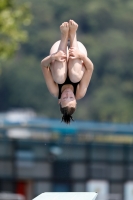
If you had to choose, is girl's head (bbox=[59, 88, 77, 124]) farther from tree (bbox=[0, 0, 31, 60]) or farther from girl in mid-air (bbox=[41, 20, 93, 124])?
tree (bbox=[0, 0, 31, 60])

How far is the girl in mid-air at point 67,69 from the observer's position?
1445cm

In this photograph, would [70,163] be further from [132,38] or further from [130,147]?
[132,38]

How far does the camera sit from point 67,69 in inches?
576

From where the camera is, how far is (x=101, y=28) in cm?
12788

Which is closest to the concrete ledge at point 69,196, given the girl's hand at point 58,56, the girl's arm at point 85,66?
the girl's arm at point 85,66

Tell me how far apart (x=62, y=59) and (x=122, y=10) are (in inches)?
4719

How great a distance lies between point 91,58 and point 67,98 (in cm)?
10075

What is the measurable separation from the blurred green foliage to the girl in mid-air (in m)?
82.0

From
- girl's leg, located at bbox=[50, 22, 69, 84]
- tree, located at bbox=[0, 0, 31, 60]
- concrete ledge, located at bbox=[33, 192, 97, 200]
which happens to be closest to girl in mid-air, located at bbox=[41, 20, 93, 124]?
girl's leg, located at bbox=[50, 22, 69, 84]

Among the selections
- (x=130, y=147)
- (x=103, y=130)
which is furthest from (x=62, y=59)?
(x=103, y=130)

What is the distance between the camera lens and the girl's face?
14.4 m

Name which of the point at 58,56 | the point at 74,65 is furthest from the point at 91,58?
the point at 58,56

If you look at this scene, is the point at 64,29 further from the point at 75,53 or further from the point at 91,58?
the point at 91,58

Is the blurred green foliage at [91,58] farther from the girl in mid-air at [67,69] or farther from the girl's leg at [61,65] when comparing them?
the girl's leg at [61,65]
